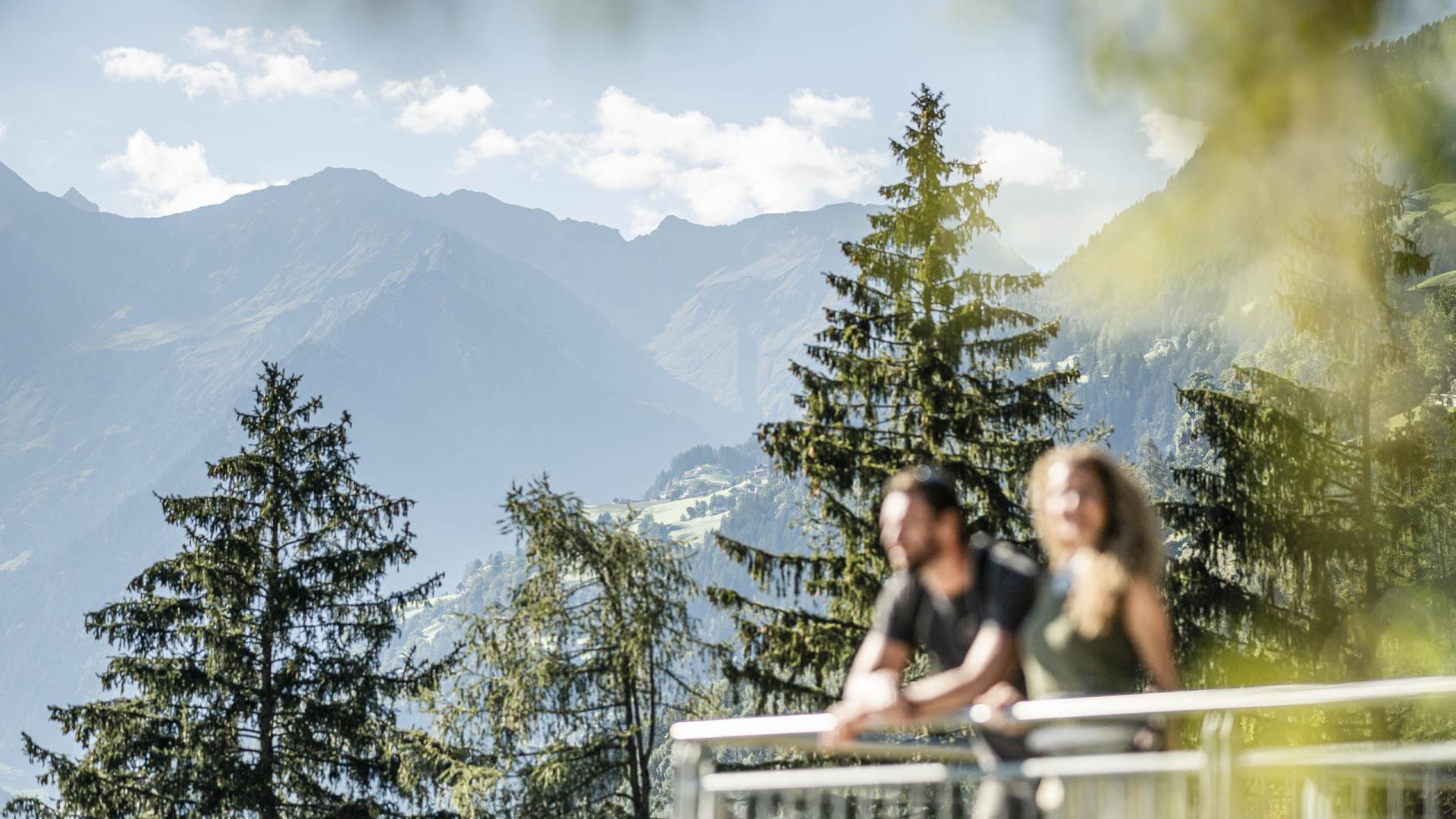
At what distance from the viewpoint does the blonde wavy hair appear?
11.3ft

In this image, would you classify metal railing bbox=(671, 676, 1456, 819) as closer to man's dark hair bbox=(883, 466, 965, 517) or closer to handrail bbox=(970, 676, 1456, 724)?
handrail bbox=(970, 676, 1456, 724)

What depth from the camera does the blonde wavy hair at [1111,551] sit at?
343 centimetres

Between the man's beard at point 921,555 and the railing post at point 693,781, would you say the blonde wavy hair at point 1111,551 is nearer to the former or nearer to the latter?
the man's beard at point 921,555

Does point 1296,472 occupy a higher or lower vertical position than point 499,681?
higher

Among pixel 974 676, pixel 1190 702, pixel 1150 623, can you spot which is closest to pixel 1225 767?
pixel 1190 702

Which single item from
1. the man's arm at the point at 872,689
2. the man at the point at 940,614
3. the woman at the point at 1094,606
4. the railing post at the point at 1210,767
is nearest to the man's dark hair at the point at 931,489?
the man at the point at 940,614

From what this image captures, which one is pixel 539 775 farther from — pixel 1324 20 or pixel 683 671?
pixel 1324 20

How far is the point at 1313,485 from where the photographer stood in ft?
51.5

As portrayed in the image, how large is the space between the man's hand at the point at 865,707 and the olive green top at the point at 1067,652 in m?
0.39

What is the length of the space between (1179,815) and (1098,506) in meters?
0.88

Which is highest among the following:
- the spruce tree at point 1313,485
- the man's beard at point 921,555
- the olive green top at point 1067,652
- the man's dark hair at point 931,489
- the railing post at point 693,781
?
the spruce tree at point 1313,485

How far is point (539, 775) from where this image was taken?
51.6ft

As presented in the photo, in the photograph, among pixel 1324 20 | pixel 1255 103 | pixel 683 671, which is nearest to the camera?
pixel 1324 20

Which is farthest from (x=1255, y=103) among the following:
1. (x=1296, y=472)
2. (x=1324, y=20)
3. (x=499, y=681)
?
(x=499, y=681)
